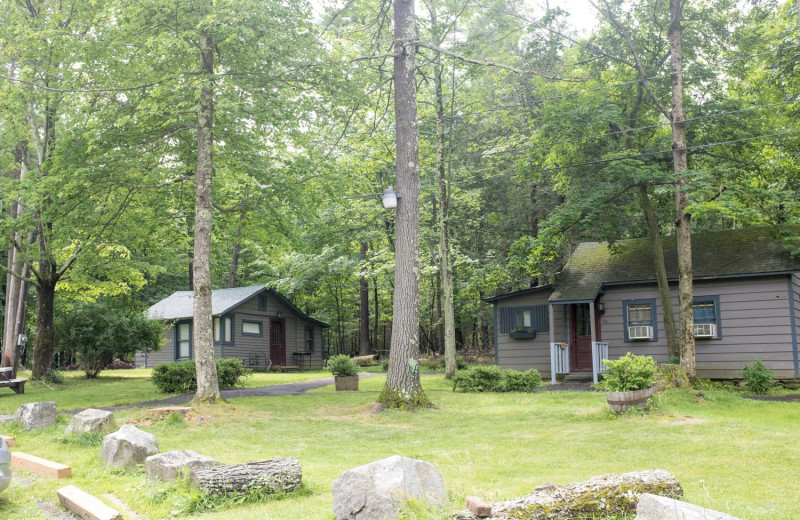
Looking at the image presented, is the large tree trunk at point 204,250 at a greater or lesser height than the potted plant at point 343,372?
greater

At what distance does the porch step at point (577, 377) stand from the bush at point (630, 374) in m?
8.25

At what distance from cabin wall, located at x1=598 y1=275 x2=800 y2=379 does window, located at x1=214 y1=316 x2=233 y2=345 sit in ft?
62.2

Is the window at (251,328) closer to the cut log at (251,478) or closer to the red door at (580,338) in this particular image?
the red door at (580,338)

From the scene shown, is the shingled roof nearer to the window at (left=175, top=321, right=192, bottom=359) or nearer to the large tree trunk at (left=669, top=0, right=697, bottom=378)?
the large tree trunk at (left=669, top=0, right=697, bottom=378)

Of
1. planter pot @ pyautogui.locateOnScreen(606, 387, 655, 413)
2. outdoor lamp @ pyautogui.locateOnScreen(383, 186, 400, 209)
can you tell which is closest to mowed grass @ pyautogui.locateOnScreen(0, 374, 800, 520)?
planter pot @ pyautogui.locateOnScreen(606, 387, 655, 413)

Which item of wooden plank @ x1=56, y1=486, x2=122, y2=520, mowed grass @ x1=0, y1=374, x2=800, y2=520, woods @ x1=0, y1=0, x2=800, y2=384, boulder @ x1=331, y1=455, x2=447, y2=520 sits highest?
woods @ x1=0, y1=0, x2=800, y2=384

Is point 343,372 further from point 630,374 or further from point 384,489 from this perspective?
point 384,489

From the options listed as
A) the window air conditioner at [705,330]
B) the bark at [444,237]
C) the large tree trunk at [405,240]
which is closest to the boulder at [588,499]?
the large tree trunk at [405,240]

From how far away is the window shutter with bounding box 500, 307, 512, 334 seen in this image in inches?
850

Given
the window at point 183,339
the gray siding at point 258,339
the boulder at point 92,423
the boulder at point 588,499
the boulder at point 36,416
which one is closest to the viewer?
the boulder at point 588,499


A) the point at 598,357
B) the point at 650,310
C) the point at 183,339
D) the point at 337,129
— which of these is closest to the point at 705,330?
the point at 650,310

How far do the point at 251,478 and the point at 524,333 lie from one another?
1599 centimetres

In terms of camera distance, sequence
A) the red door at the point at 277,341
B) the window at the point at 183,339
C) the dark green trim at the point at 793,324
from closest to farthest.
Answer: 1. the dark green trim at the point at 793,324
2. the window at the point at 183,339
3. the red door at the point at 277,341

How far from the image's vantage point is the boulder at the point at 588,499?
4.56 m
